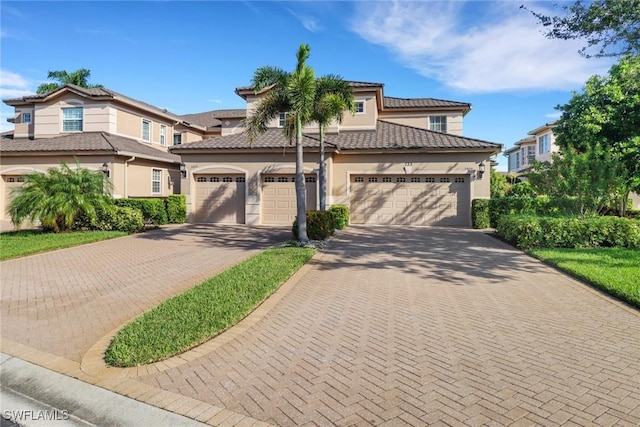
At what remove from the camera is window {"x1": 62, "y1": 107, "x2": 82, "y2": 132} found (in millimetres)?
21859

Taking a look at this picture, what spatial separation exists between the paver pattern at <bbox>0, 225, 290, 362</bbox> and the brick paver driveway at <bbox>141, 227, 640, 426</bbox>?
6.84 feet

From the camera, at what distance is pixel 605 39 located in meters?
11.0

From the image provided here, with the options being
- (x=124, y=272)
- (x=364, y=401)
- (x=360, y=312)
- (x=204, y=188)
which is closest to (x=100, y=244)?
(x=124, y=272)

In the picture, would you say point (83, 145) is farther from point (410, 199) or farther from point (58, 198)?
point (410, 199)

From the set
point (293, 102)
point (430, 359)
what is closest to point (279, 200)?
point (293, 102)

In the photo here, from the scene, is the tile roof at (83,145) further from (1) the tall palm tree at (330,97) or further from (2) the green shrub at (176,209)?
(1) the tall palm tree at (330,97)

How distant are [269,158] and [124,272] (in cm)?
1108

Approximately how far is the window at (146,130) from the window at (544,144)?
32.7 m

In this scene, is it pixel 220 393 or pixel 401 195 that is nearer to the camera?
pixel 220 393

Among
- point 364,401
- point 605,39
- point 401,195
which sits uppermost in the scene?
point 605,39

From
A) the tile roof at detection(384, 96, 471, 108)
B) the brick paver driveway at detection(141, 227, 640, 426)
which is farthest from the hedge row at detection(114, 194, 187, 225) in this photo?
the tile roof at detection(384, 96, 471, 108)

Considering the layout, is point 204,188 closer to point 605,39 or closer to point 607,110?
point 605,39

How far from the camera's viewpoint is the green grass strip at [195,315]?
4.46m

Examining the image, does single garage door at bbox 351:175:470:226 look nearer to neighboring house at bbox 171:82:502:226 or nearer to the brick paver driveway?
neighboring house at bbox 171:82:502:226
